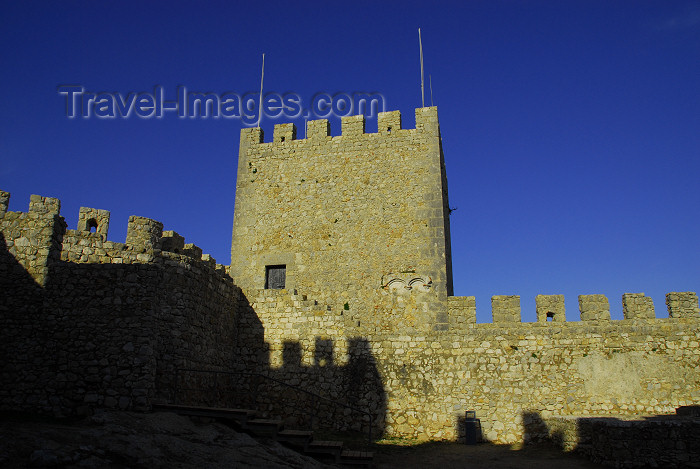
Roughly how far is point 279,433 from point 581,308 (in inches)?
321

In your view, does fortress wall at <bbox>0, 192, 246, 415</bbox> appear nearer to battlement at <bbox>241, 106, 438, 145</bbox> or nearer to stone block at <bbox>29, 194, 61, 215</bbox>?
stone block at <bbox>29, 194, 61, 215</bbox>

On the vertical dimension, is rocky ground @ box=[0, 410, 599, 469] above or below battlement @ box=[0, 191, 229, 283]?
below

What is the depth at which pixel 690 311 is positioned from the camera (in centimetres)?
1282

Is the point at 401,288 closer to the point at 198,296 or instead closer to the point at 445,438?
the point at 445,438

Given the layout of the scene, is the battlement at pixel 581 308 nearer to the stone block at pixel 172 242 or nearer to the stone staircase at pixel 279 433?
the stone staircase at pixel 279 433

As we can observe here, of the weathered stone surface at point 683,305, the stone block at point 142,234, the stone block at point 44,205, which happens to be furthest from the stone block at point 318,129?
the weathered stone surface at point 683,305

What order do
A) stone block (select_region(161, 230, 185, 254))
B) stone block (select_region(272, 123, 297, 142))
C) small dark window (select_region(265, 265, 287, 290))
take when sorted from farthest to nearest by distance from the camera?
stone block (select_region(272, 123, 297, 142))
small dark window (select_region(265, 265, 287, 290))
stone block (select_region(161, 230, 185, 254))

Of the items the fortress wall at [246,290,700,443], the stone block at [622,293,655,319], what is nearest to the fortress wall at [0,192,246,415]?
the fortress wall at [246,290,700,443]

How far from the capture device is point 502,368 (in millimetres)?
13023

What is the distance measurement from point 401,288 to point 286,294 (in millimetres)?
3379

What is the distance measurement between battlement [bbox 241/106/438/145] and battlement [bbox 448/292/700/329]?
617 centimetres

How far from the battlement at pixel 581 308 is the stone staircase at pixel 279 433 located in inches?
199

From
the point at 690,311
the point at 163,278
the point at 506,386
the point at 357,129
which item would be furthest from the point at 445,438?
the point at 357,129

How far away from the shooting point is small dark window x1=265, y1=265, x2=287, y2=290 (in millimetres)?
16562
